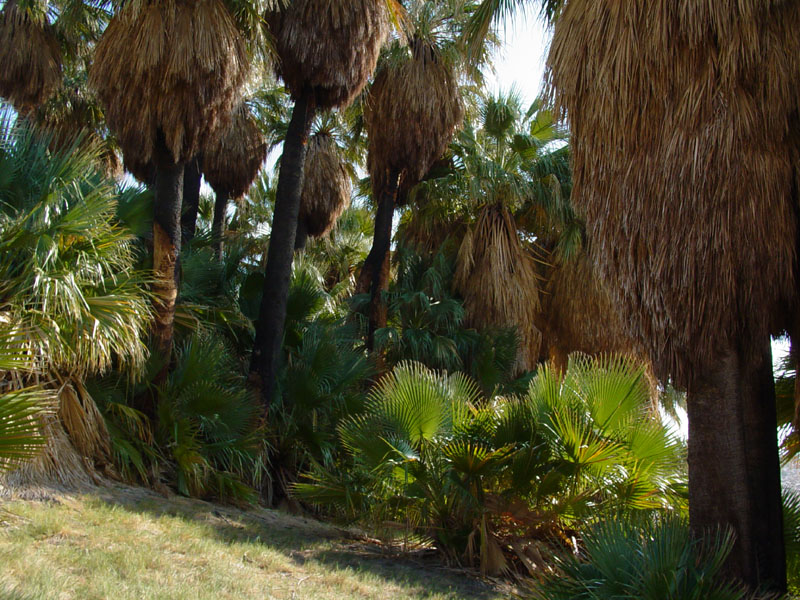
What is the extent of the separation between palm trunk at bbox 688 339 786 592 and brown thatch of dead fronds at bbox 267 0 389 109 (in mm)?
8673

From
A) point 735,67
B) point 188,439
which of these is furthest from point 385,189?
point 735,67

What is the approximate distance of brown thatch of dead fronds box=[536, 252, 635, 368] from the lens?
18438 millimetres

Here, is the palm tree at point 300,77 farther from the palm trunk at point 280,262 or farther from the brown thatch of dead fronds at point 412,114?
the brown thatch of dead fronds at point 412,114

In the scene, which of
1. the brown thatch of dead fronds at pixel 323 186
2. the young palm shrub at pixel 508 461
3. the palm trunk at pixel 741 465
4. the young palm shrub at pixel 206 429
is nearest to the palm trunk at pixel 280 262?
the young palm shrub at pixel 206 429

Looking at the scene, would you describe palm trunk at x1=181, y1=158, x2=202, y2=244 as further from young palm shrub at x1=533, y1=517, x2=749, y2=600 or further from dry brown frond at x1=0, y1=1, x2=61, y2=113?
young palm shrub at x1=533, y1=517, x2=749, y2=600

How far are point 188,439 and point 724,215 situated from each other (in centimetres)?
723

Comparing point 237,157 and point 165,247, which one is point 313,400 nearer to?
point 165,247

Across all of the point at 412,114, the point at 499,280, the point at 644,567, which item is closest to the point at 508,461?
the point at 644,567

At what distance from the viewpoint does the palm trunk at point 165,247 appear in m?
10.4

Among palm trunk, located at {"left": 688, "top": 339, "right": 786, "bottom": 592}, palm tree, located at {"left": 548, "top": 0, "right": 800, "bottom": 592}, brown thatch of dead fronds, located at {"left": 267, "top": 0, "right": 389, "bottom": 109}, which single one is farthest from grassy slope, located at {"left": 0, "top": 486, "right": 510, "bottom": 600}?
brown thatch of dead fronds, located at {"left": 267, "top": 0, "right": 389, "bottom": 109}

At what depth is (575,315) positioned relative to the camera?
61.7ft

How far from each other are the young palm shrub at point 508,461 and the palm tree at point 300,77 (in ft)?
13.1

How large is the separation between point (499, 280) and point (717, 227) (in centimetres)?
1165

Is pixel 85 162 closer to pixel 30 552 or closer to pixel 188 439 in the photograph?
pixel 188 439
